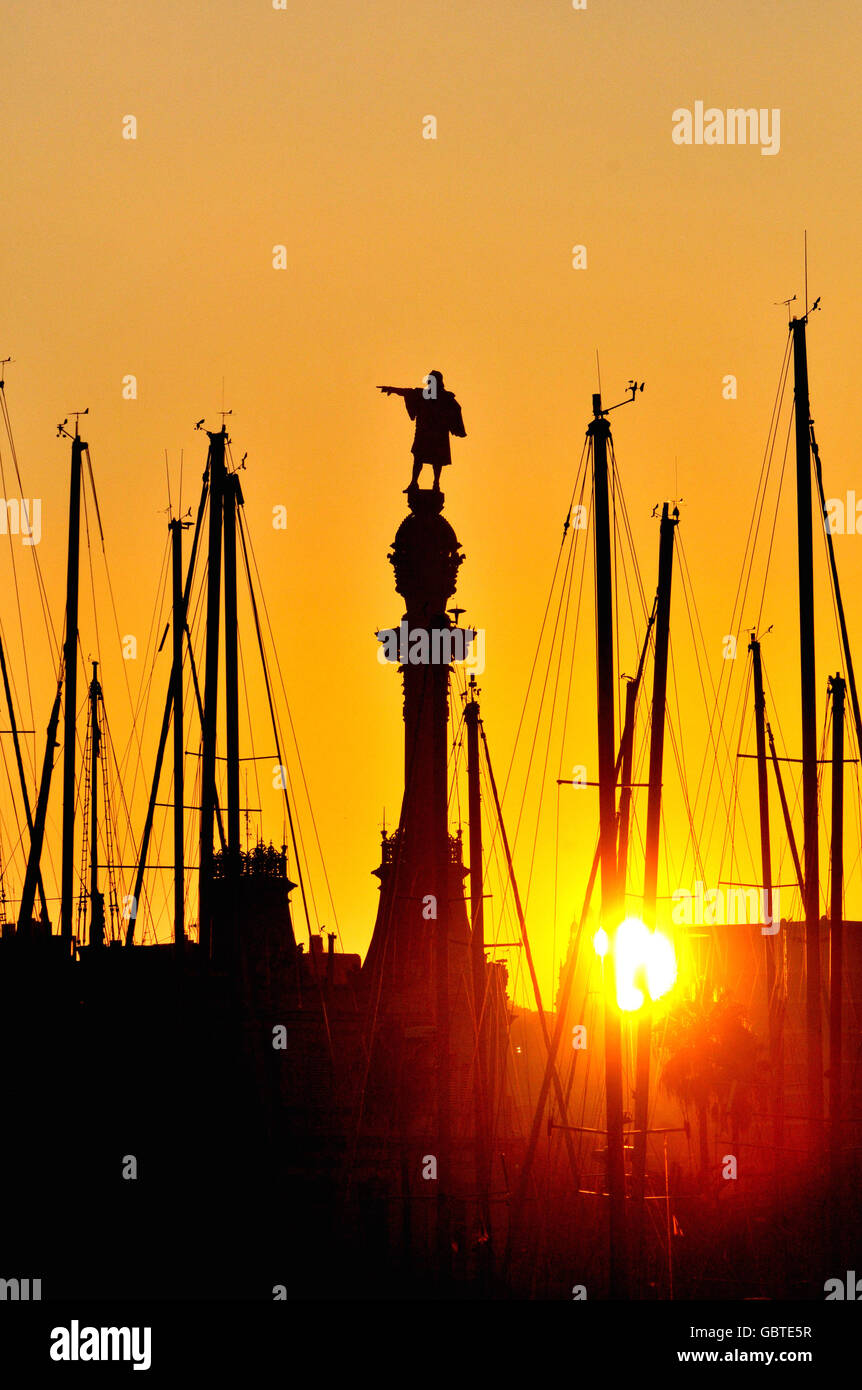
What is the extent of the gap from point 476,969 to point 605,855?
46.5 feet

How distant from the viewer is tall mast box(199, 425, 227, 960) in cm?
4375

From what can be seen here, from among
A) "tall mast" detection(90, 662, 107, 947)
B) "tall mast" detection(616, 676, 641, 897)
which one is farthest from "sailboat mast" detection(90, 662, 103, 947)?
"tall mast" detection(616, 676, 641, 897)

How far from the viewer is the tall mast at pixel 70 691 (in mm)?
40812

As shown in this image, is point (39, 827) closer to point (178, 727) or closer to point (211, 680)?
point (211, 680)

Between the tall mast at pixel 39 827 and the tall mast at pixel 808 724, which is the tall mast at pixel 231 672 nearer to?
the tall mast at pixel 39 827

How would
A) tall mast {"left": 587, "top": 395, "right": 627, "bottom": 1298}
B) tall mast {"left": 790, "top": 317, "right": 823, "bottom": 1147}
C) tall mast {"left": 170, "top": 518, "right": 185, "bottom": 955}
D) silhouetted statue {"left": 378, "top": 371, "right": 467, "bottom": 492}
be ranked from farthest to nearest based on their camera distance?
silhouetted statue {"left": 378, "top": 371, "right": 467, "bottom": 492}, tall mast {"left": 170, "top": 518, "right": 185, "bottom": 955}, tall mast {"left": 790, "top": 317, "right": 823, "bottom": 1147}, tall mast {"left": 587, "top": 395, "right": 627, "bottom": 1298}

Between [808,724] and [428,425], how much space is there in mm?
35951

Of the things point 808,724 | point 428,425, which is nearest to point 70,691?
point 808,724

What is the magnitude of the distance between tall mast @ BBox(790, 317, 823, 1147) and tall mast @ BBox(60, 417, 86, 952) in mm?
14799

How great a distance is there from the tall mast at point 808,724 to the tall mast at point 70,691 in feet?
48.6

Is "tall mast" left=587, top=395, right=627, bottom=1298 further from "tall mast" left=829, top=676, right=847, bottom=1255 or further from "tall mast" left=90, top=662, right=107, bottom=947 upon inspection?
"tall mast" left=90, top=662, right=107, bottom=947

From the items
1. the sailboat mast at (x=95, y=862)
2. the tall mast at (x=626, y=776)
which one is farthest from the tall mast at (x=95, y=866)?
the tall mast at (x=626, y=776)

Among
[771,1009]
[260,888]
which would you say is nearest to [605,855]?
[771,1009]
